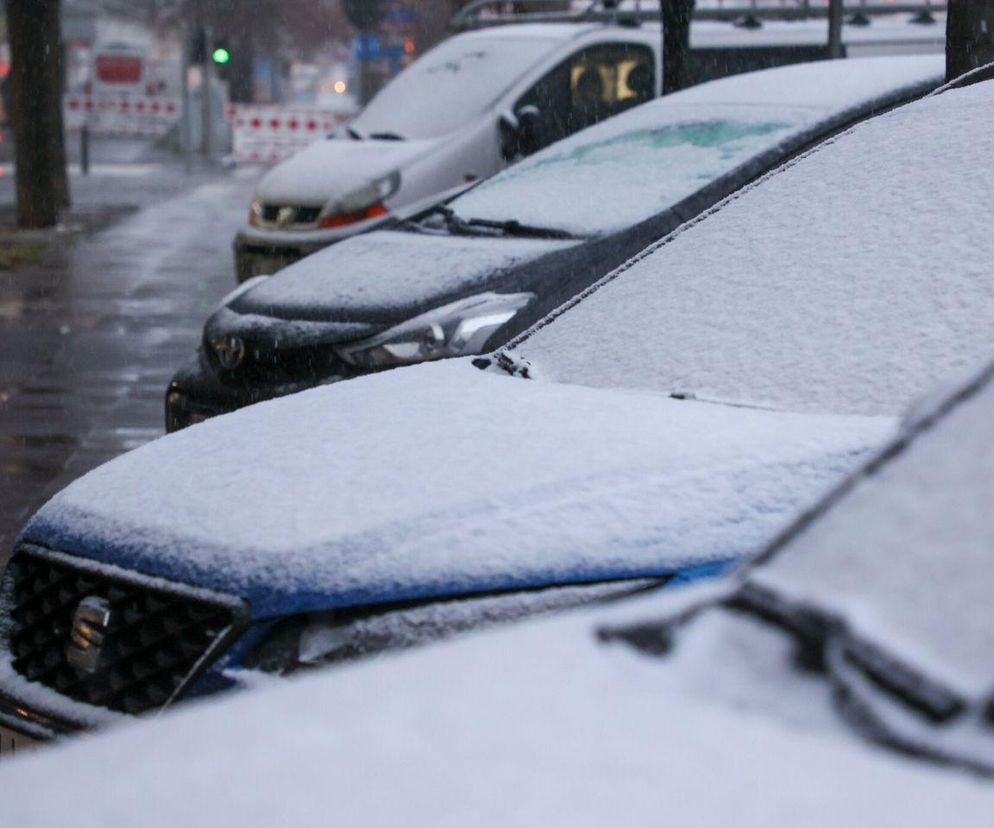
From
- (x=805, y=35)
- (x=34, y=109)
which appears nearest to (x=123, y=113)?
(x=34, y=109)

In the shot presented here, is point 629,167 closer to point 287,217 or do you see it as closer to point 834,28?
point 287,217

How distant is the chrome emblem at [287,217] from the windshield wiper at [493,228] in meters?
4.43

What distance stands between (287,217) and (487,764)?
10.4 meters

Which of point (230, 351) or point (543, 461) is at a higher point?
point (543, 461)

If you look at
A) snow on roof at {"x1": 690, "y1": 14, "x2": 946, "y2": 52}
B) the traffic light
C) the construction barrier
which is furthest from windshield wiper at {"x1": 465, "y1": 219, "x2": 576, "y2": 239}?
the construction barrier

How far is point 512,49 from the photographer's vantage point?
12.7 meters

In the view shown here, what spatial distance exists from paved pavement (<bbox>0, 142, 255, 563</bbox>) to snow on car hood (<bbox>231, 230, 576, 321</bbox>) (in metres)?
1.17

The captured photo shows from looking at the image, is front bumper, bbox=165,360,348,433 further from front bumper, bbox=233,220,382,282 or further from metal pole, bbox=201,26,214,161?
metal pole, bbox=201,26,214,161

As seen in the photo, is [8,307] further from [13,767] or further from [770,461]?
[13,767]

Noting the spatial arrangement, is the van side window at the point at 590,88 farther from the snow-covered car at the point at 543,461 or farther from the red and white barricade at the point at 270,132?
the red and white barricade at the point at 270,132

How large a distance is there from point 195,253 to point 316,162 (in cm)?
515

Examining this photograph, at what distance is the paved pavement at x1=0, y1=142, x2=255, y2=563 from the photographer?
793cm

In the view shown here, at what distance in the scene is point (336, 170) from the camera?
11922 mm

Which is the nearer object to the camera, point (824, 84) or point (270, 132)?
point (824, 84)
